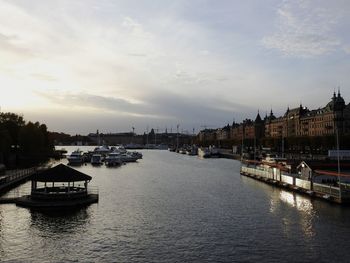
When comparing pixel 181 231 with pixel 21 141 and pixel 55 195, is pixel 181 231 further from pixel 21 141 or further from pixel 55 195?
pixel 21 141

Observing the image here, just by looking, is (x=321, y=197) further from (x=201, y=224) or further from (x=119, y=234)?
(x=119, y=234)

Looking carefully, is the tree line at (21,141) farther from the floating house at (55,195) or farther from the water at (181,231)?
the water at (181,231)

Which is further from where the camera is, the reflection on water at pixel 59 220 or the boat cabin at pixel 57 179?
the boat cabin at pixel 57 179

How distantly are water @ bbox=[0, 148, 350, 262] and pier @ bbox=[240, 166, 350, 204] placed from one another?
5.43 ft

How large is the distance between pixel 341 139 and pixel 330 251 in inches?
4467

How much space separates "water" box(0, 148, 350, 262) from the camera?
1165 inches

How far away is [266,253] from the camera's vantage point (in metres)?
30.0

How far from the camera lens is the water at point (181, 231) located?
29594 mm

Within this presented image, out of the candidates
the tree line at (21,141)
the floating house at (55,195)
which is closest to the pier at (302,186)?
the floating house at (55,195)

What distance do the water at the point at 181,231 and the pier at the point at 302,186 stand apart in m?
1.65

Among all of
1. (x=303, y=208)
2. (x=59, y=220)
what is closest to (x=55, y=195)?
(x=59, y=220)

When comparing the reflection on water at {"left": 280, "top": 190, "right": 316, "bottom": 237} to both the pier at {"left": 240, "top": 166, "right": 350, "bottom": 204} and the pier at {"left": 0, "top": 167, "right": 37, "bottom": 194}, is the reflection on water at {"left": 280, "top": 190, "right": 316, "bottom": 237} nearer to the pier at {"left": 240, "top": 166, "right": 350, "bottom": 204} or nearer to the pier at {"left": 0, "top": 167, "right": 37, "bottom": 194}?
the pier at {"left": 240, "top": 166, "right": 350, "bottom": 204}

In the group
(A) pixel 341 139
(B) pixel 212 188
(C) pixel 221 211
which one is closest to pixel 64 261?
(C) pixel 221 211

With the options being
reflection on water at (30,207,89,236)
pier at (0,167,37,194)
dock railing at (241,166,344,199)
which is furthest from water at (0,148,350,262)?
pier at (0,167,37,194)
